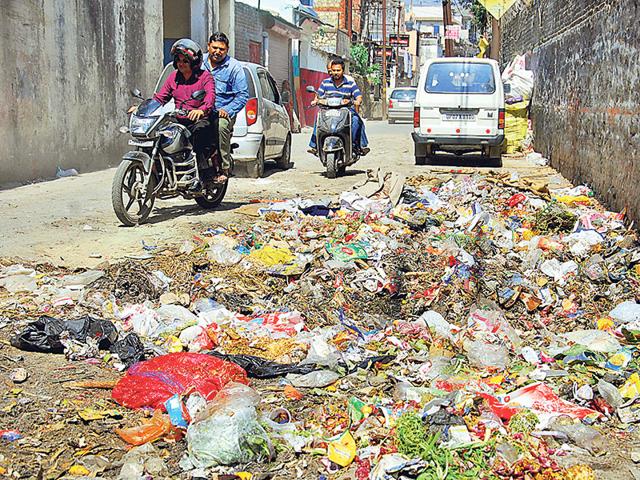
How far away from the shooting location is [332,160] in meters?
12.3

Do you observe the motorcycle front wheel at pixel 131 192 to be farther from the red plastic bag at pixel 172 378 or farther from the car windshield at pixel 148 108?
the red plastic bag at pixel 172 378

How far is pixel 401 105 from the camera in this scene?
123 feet

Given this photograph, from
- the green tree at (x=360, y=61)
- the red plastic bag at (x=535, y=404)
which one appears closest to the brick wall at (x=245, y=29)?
the red plastic bag at (x=535, y=404)

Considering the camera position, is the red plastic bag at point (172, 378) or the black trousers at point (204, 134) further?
the black trousers at point (204, 134)

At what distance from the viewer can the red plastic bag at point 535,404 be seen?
3918 millimetres

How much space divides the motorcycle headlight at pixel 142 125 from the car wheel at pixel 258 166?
456cm

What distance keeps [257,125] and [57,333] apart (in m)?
7.82

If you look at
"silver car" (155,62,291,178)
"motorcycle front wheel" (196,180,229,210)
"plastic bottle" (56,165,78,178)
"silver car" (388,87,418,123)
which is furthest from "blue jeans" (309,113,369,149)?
"silver car" (388,87,418,123)

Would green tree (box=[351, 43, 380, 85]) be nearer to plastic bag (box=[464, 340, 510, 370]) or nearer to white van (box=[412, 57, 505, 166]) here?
white van (box=[412, 57, 505, 166])

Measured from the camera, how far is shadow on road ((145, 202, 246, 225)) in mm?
8641

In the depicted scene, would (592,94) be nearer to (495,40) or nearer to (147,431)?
(147,431)

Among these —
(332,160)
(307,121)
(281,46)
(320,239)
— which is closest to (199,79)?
(320,239)

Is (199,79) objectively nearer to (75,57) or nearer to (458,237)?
(458,237)

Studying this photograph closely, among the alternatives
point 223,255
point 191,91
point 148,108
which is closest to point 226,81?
point 191,91
